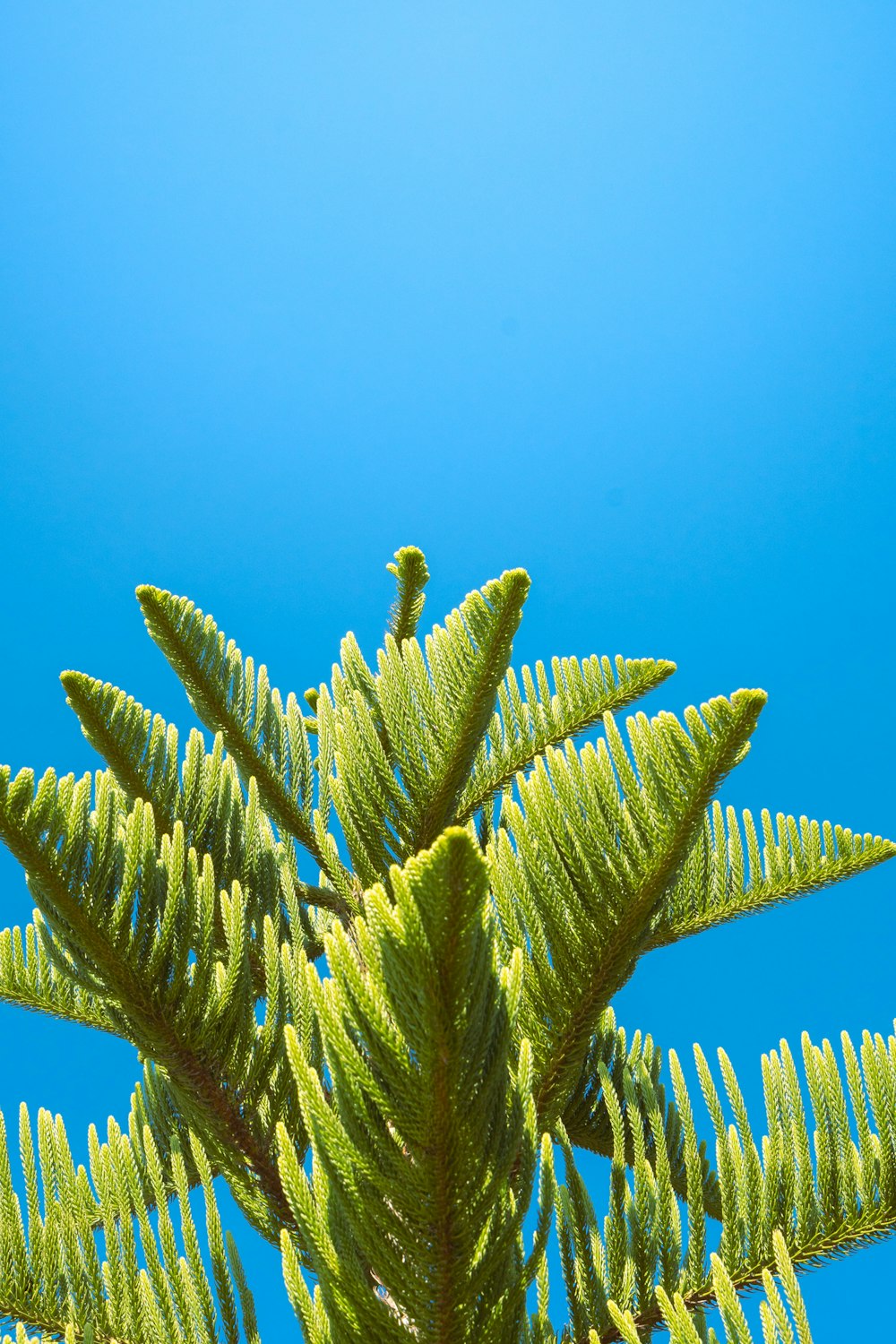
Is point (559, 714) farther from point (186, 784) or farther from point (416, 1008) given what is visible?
point (416, 1008)

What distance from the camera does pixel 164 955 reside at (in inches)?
53.5

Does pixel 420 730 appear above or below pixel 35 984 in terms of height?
above

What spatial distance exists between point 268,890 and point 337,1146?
0.94m

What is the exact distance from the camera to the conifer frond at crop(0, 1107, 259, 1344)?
1.20 metres

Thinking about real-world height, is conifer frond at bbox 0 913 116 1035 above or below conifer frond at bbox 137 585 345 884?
below

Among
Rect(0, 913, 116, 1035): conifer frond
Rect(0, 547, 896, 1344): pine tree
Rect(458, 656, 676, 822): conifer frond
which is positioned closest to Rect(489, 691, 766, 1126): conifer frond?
Rect(0, 547, 896, 1344): pine tree

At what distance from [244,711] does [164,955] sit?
2.34 ft

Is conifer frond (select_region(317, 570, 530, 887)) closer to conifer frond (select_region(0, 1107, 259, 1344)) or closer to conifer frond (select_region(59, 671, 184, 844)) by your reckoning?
conifer frond (select_region(59, 671, 184, 844))

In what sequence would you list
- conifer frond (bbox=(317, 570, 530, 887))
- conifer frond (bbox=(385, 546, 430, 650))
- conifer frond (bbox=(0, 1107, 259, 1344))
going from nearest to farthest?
conifer frond (bbox=(0, 1107, 259, 1344)) < conifer frond (bbox=(317, 570, 530, 887)) < conifer frond (bbox=(385, 546, 430, 650))

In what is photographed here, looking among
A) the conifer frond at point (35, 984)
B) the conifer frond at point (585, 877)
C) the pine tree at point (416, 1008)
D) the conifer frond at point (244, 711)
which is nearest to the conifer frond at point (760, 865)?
the pine tree at point (416, 1008)

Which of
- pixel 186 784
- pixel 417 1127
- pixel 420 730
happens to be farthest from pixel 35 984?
pixel 417 1127

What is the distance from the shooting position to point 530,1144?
1.04 metres

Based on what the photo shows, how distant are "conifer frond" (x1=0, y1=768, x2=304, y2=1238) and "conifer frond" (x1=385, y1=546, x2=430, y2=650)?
0.96 m

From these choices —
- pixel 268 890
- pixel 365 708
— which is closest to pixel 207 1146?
pixel 268 890
